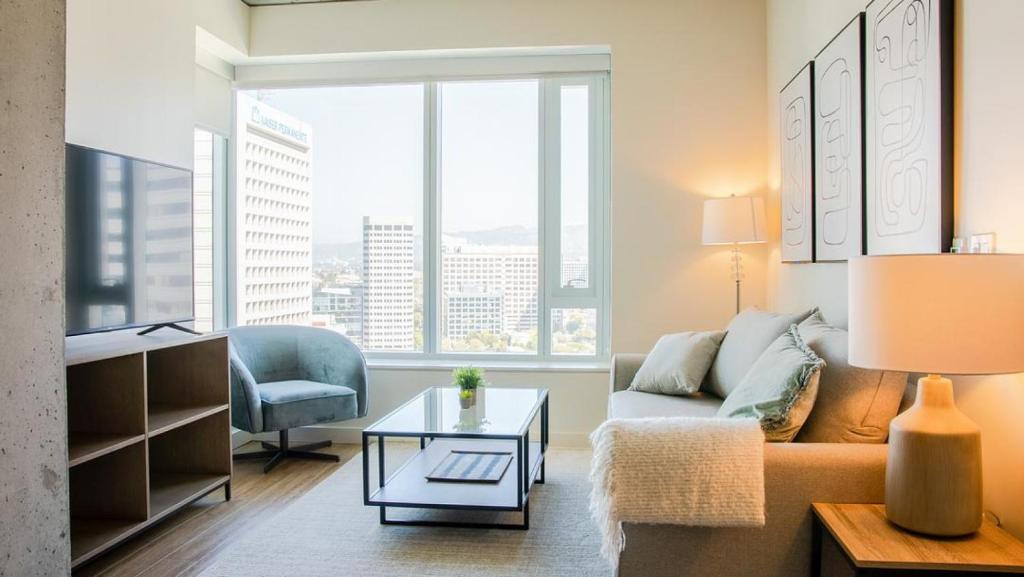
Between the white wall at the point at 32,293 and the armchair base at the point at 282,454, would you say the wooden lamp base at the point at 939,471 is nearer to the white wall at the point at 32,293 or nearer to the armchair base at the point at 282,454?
the white wall at the point at 32,293

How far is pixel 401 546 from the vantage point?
2652 mm

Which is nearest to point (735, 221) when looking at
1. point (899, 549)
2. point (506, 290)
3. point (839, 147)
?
point (839, 147)

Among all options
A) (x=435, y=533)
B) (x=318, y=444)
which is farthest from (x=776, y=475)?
(x=318, y=444)

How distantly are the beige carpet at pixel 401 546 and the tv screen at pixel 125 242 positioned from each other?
→ 1.05 metres

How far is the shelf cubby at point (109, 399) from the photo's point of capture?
2.60m

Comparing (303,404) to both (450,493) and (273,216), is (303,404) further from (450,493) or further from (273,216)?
(273,216)

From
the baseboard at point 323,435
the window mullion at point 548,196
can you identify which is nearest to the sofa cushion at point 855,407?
the baseboard at point 323,435

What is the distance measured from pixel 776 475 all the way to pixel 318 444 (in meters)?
3.09

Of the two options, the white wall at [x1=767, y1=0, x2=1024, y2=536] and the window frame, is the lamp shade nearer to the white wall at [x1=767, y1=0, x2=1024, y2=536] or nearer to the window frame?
the white wall at [x1=767, y1=0, x2=1024, y2=536]

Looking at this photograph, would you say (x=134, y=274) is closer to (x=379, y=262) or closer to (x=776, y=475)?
(x=379, y=262)

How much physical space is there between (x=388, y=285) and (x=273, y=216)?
90 cm

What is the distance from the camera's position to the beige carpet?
8.00ft

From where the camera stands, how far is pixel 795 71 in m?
3.44

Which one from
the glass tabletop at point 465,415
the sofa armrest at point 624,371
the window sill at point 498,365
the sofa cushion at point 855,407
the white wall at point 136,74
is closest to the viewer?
the sofa cushion at point 855,407
